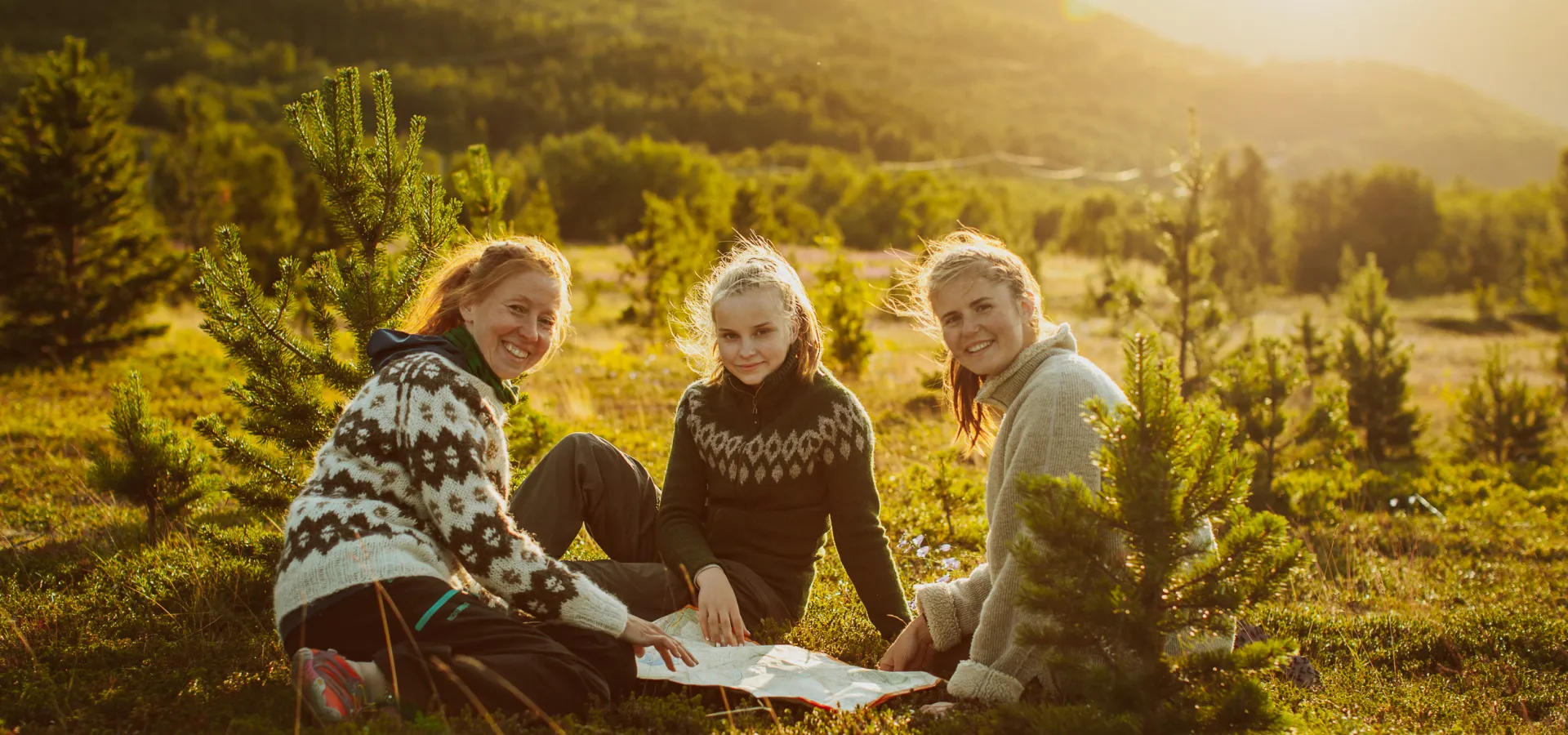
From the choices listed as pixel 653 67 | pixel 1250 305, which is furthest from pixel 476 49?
pixel 1250 305

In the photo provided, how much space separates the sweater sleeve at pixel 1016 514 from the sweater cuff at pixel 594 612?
1192 mm

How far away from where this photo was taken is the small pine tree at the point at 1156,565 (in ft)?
8.98

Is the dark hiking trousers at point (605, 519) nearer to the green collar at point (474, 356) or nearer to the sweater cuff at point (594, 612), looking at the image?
the sweater cuff at point (594, 612)

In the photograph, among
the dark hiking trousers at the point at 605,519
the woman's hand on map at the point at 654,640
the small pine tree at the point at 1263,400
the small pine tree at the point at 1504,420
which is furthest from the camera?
the small pine tree at the point at 1504,420

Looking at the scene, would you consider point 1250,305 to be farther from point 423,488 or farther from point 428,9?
point 428,9

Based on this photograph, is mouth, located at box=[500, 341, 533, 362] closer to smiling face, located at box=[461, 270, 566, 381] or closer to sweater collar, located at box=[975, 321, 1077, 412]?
smiling face, located at box=[461, 270, 566, 381]

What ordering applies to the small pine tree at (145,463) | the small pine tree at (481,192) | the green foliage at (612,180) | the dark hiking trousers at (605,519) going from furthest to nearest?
the green foliage at (612,180) < the small pine tree at (481,192) < the small pine tree at (145,463) < the dark hiking trousers at (605,519)

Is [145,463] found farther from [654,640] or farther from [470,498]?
[654,640]

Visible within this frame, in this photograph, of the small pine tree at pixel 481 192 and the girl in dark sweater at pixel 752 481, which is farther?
the small pine tree at pixel 481 192

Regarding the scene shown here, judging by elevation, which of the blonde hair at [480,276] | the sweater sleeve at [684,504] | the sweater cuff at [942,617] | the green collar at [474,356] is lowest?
the sweater cuff at [942,617]

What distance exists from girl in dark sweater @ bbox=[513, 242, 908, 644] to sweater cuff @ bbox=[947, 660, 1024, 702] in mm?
808

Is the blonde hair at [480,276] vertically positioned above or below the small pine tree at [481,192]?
below

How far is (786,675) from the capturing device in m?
3.62

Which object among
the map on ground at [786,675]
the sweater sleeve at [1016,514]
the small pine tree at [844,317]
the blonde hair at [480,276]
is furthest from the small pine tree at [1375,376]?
the blonde hair at [480,276]
